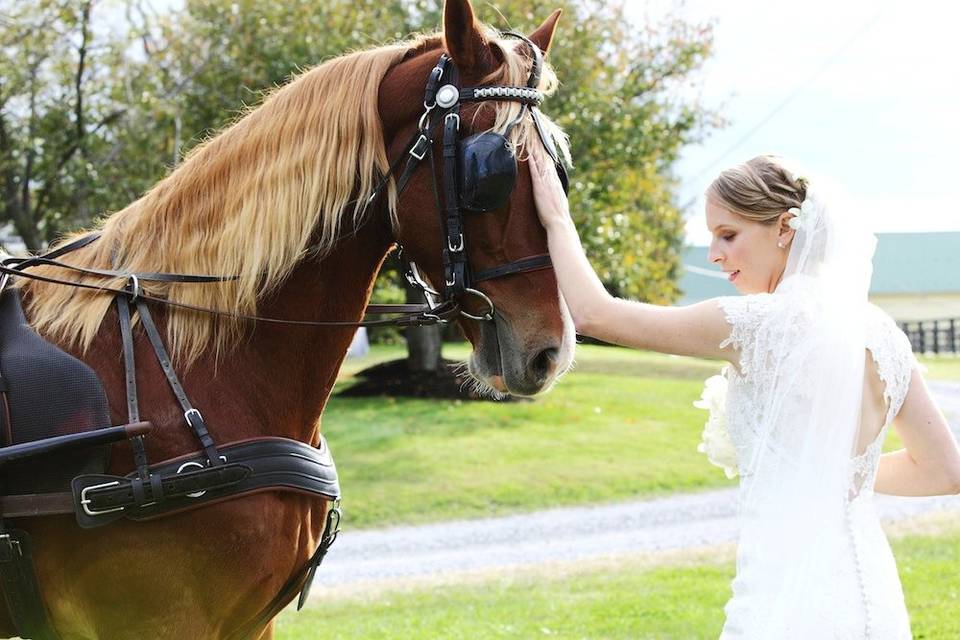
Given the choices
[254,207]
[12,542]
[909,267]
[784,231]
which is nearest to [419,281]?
[254,207]

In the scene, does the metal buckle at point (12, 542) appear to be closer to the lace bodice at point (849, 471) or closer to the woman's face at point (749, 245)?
the lace bodice at point (849, 471)

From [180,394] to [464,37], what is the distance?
4.28 ft

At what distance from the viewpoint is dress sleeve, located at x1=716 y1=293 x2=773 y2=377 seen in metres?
2.57

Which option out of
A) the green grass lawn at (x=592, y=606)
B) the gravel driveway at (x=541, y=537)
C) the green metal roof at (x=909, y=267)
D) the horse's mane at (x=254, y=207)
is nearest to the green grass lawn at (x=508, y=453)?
the gravel driveway at (x=541, y=537)

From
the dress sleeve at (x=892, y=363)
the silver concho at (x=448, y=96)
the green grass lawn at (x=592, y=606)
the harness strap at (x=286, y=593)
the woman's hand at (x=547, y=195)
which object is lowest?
the green grass lawn at (x=592, y=606)

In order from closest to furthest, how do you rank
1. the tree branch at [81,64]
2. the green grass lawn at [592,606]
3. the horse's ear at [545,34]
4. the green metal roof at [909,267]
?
1. the horse's ear at [545,34]
2. the green grass lawn at [592,606]
3. the tree branch at [81,64]
4. the green metal roof at [909,267]

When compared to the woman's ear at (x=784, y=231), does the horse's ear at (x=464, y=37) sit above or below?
above

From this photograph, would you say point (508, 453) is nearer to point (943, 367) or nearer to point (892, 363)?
point (892, 363)

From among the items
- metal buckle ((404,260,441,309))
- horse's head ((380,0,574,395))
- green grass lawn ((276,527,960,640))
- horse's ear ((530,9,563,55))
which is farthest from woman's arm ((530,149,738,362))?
green grass lawn ((276,527,960,640))

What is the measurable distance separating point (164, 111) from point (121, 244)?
13.2 metres

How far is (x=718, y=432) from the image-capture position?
3025 mm

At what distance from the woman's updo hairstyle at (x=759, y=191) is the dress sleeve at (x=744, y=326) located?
0.31 m

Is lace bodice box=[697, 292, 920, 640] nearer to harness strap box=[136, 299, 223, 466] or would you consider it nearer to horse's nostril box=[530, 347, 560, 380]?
horse's nostril box=[530, 347, 560, 380]

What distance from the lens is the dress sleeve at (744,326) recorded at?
257 cm
